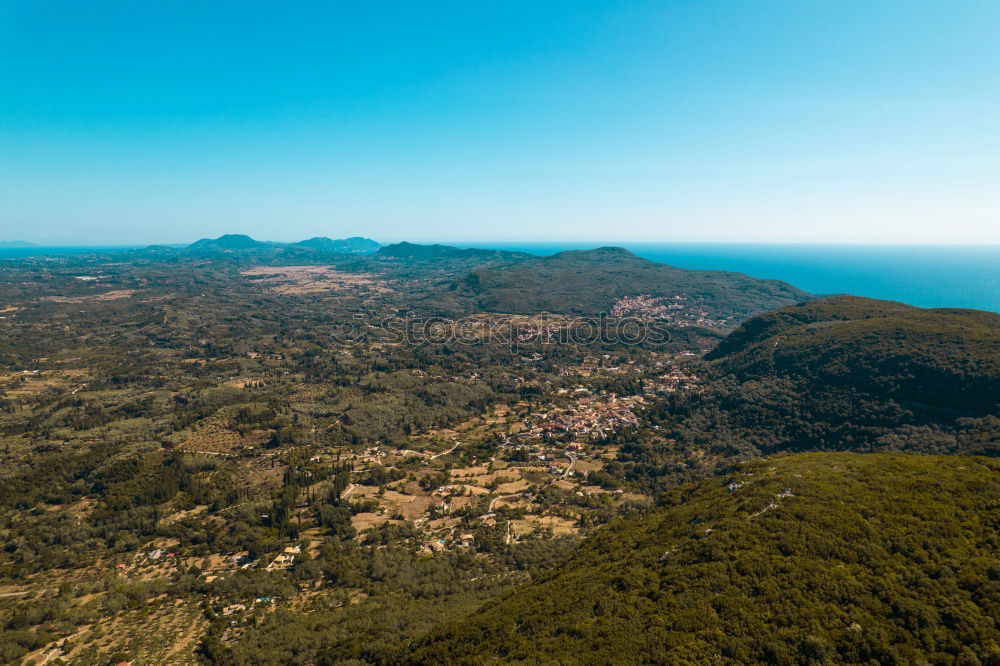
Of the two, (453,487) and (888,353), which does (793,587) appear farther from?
(888,353)

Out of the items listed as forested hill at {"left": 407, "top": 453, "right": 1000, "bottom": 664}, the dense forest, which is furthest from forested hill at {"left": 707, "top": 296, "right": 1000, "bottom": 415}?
forested hill at {"left": 407, "top": 453, "right": 1000, "bottom": 664}

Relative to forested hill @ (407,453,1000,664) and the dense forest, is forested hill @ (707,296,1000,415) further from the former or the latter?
forested hill @ (407,453,1000,664)

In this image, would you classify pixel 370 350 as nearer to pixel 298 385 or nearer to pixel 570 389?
pixel 298 385

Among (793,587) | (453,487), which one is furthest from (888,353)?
(453,487)

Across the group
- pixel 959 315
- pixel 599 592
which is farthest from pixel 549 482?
pixel 959 315

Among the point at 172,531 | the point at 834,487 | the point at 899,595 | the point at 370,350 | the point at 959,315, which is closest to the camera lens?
the point at 899,595

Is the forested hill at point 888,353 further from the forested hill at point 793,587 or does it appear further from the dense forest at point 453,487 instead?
the forested hill at point 793,587
